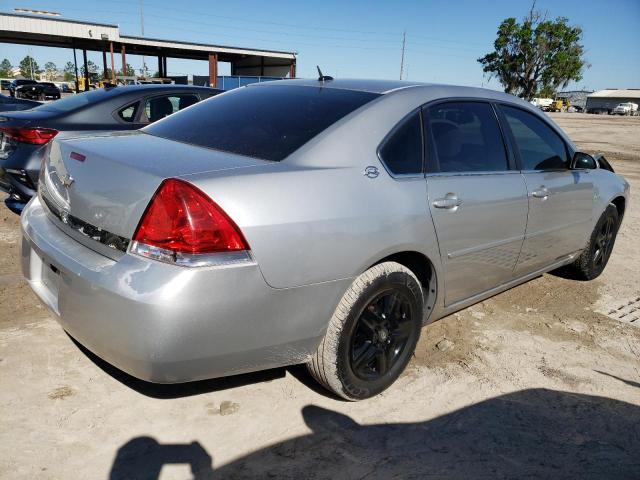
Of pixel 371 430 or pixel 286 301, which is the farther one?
pixel 371 430

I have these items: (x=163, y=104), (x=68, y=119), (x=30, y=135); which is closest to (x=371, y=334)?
(x=30, y=135)

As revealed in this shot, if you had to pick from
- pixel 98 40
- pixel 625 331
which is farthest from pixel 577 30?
pixel 625 331

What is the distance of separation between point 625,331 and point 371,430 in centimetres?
235

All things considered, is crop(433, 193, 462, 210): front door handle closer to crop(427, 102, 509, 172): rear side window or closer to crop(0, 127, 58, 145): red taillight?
crop(427, 102, 509, 172): rear side window

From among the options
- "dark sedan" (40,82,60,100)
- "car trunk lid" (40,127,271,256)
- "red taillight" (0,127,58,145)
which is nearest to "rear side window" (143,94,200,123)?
"red taillight" (0,127,58,145)

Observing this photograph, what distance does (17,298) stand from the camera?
3.52 meters

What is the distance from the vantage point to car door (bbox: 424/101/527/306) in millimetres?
2760

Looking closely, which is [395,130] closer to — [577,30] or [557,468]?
[557,468]

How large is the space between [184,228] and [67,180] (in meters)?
0.83

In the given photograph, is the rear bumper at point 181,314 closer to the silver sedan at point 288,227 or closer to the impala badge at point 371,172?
the silver sedan at point 288,227

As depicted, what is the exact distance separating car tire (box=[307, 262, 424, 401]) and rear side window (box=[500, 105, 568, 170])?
1423 millimetres

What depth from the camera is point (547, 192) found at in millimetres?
3500

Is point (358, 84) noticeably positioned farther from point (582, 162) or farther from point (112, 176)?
point (582, 162)

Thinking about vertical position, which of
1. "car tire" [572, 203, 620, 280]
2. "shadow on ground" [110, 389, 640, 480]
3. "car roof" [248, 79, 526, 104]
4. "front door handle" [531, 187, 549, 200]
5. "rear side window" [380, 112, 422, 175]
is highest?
"car roof" [248, 79, 526, 104]
